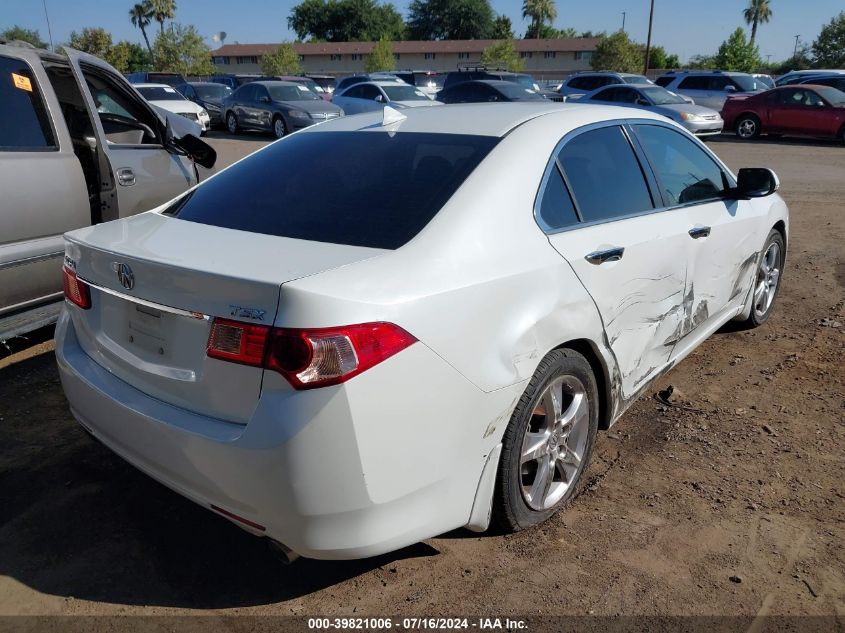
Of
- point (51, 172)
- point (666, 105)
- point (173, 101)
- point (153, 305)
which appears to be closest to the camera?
point (153, 305)

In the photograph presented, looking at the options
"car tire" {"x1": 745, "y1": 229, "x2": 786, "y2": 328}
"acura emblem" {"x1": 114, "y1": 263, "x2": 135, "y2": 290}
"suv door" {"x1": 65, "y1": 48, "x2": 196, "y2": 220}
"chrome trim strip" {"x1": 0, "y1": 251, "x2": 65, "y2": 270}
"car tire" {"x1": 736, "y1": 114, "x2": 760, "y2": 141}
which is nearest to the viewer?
"acura emblem" {"x1": 114, "y1": 263, "x2": 135, "y2": 290}

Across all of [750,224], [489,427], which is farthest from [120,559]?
[750,224]

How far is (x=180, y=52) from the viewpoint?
54.2m

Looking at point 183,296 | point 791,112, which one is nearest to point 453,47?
point 791,112

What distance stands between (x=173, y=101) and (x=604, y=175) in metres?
19.2

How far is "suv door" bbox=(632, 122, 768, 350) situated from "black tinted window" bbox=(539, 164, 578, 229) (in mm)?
882

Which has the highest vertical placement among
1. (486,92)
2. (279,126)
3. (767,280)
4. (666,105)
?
(486,92)

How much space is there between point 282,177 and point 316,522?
1597 millimetres

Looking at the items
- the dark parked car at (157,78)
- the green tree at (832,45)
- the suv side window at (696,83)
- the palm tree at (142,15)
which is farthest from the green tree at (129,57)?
the green tree at (832,45)

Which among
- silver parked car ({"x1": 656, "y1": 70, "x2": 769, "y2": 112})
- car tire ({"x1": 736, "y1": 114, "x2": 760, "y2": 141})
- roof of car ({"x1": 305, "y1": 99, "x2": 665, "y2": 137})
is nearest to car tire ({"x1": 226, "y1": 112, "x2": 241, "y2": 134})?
silver parked car ({"x1": 656, "y1": 70, "x2": 769, "y2": 112})

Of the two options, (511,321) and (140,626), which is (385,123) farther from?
(140,626)

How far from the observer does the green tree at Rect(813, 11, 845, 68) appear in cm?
6174

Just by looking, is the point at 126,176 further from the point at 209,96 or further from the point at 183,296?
the point at 209,96

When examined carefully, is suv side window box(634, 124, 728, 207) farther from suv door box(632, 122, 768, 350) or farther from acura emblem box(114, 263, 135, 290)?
acura emblem box(114, 263, 135, 290)
